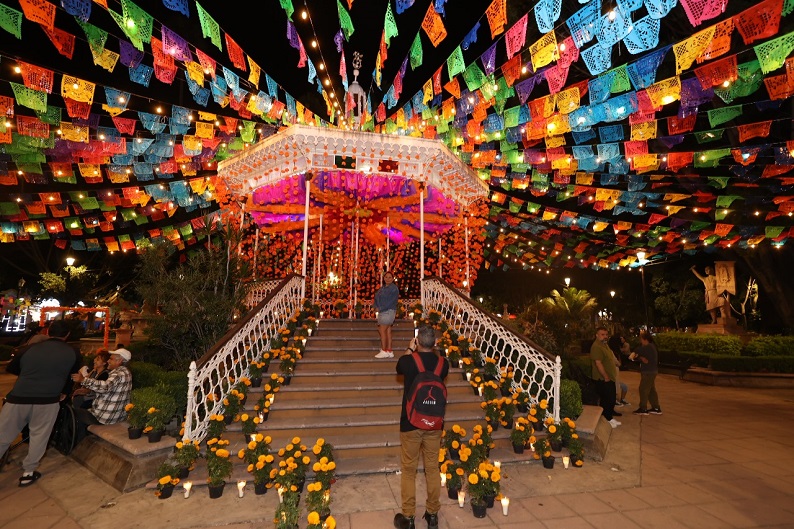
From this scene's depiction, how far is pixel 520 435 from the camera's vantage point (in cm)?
580

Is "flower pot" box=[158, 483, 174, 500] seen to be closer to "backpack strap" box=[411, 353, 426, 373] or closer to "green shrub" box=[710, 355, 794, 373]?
"backpack strap" box=[411, 353, 426, 373]

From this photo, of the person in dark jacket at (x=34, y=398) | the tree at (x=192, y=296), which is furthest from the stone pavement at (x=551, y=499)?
the tree at (x=192, y=296)

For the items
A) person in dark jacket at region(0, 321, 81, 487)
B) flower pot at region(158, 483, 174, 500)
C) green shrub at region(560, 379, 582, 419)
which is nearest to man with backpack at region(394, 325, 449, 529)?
flower pot at region(158, 483, 174, 500)

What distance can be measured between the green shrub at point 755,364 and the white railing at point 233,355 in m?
15.8

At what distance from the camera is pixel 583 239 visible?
63.3 feet

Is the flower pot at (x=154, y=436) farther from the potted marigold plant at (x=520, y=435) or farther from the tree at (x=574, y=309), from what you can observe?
the tree at (x=574, y=309)

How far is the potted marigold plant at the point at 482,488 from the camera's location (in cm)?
420

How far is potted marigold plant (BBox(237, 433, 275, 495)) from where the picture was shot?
456cm

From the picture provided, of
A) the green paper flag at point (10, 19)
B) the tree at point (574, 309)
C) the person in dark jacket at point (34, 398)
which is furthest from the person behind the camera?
the tree at point (574, 309)

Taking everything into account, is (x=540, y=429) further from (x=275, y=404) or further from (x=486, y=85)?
(x=486, y=85)

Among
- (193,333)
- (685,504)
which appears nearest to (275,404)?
(193,333)

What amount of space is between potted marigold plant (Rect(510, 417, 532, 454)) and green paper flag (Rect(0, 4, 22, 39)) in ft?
30.2

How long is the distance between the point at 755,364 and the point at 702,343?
2.63 metres

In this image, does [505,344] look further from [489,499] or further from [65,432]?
Result: [65,432]
